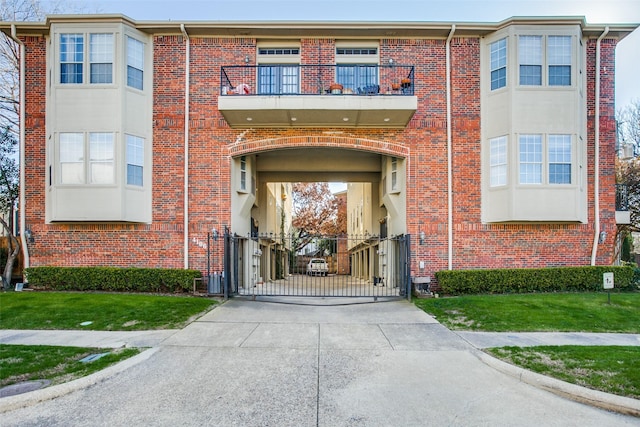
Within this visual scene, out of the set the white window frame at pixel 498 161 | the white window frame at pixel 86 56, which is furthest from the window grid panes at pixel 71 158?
the white window frame at pixel 498 161

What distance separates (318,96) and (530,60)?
6.75 meters

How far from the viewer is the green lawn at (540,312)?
29.2 feet

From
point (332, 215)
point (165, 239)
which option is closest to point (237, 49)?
point (165, 239)

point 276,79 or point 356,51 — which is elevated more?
point 356,51

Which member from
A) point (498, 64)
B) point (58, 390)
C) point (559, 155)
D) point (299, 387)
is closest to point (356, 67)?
point (498, 64)

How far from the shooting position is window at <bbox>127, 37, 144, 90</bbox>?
1302 centimetres

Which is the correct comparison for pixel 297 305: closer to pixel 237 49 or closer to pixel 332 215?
pixel 237 49

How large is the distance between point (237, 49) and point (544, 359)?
40.4 feet

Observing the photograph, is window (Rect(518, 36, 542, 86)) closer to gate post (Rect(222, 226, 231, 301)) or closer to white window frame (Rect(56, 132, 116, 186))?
gate post (Rect(222, 226, 231, 301))

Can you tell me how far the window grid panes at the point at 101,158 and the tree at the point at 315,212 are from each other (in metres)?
27.4

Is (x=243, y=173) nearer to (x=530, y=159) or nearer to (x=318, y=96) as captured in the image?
(x=318, y=96)

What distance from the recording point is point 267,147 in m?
13.6

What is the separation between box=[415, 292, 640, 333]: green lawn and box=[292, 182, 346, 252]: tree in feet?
93.1

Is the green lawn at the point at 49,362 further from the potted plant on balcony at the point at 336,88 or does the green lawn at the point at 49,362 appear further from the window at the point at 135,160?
the potted plant on balcony at the point at 336,88
